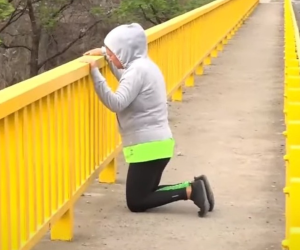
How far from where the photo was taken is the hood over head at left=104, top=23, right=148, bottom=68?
533 cm

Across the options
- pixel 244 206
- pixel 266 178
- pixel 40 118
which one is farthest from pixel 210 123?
pixel 40 118

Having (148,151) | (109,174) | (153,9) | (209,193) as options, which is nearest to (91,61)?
(148,151)

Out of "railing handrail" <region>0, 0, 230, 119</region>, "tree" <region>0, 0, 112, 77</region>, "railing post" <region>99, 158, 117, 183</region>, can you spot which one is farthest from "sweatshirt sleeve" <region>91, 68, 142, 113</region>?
"tree" <region>0, 0, 112, 77</region>

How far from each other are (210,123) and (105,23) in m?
24.2

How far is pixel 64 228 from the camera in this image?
16.4 ft

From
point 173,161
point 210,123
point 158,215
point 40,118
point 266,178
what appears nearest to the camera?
point 40,118

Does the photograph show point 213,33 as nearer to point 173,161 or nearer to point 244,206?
point 173,161

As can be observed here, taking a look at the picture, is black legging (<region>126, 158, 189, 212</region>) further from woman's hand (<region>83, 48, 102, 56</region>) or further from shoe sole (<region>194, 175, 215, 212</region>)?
woman's hand (<region>83, 48, 102, 56</region>)

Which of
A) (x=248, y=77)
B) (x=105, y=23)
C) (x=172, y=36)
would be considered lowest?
(x=105, y=23)

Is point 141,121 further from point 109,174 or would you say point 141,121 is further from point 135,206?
point 109,174

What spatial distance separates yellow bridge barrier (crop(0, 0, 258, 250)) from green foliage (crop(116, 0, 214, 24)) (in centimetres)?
2586

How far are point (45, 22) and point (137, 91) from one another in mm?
25032

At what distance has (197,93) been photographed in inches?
449

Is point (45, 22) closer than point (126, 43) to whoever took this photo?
No
